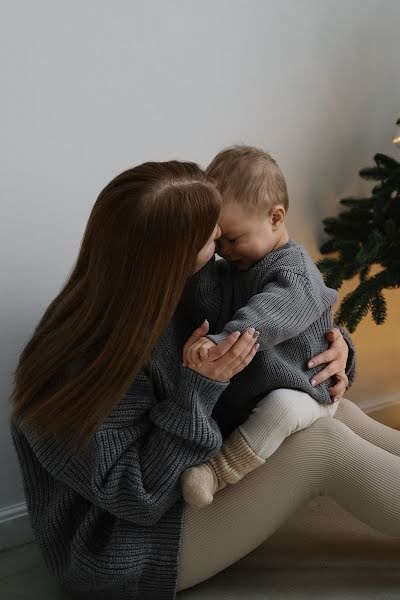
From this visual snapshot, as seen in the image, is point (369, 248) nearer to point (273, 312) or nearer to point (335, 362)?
point (335, 362)

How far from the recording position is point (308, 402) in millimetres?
1401

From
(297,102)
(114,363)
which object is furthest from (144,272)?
(297,102)

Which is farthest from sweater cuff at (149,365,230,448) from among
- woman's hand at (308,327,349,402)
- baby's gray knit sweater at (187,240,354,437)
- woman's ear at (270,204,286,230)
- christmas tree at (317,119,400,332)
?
christmas tree at (317,119,400,332)

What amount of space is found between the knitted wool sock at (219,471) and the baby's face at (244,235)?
411 mm

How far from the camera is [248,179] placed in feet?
4.79

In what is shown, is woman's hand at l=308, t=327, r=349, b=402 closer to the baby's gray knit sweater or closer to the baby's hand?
the baby's gray knit sweater

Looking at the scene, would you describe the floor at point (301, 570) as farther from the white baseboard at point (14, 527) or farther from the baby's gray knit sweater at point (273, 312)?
the baby's gray knit sweater at point (273, 312)

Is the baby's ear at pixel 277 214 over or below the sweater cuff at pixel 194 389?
over

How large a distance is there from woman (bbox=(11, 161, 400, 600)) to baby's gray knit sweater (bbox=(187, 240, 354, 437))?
0.10 metres

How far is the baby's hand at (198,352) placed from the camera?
48.5 inches

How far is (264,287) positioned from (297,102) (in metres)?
0.89

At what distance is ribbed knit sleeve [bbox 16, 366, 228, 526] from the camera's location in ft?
4.06

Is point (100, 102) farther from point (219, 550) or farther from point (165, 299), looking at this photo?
point (219, 550)

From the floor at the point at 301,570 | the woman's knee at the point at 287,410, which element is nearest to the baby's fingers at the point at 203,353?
the woman's knee at the point at 287,410
